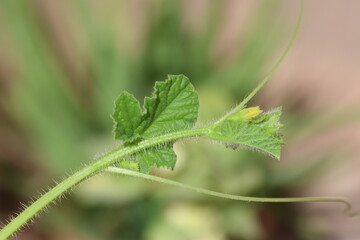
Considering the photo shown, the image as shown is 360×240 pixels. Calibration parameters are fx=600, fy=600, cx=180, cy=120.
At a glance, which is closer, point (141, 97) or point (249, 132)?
point (249, 132)

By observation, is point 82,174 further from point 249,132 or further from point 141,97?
point 141,97

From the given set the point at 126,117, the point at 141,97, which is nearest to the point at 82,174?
the point at 126,117

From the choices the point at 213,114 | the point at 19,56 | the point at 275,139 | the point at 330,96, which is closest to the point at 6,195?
the point at 19,56

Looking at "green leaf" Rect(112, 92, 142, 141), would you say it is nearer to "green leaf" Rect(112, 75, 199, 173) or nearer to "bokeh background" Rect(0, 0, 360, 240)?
"green leaf" Rect(112, 75, 199, 173)

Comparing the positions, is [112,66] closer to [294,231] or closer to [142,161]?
[294,231]

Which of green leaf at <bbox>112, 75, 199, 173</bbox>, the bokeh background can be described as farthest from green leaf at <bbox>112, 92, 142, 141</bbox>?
the bokeh background

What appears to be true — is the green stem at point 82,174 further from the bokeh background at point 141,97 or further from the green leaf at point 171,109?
the bokeh background at point 141,97
